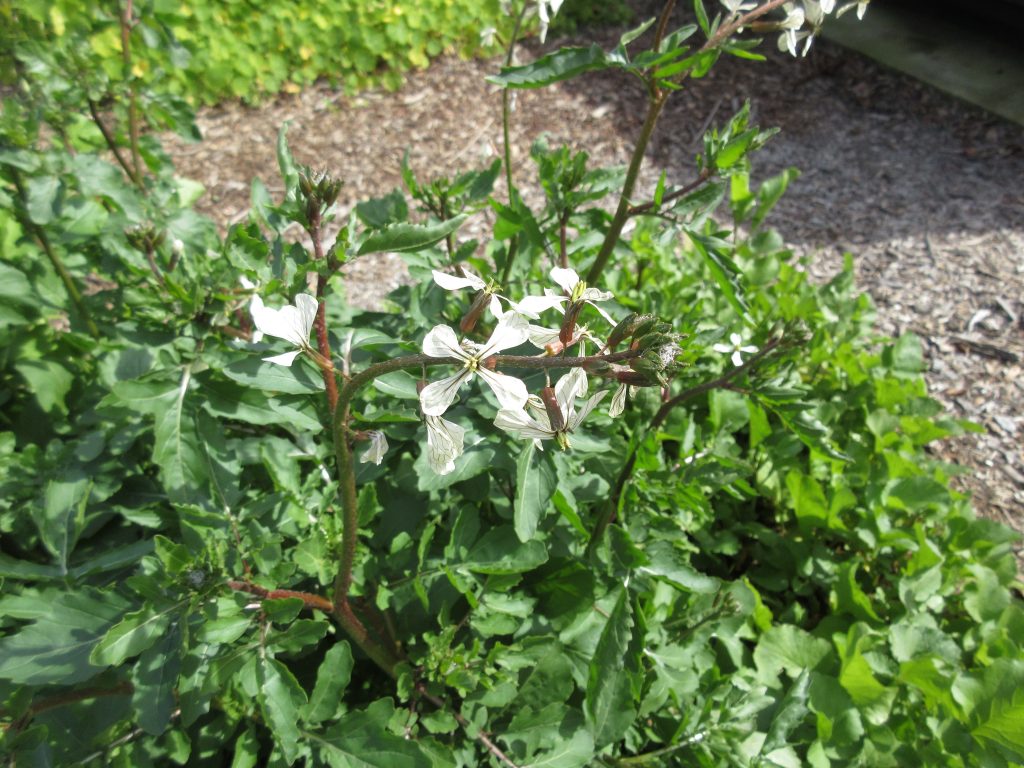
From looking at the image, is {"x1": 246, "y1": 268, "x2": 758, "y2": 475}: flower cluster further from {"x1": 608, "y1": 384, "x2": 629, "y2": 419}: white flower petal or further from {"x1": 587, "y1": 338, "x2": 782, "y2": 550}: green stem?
{"x1": 587, "y1": 338, "x2": 782, "y2": 550}: green stem

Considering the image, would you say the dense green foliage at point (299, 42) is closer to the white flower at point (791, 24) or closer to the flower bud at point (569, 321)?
the white flower at point (791, 24)

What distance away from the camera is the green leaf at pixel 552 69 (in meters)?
1.45

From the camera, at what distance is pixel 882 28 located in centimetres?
627

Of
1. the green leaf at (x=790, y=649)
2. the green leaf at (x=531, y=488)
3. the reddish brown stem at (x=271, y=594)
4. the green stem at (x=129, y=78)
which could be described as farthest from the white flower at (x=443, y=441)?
the green stem at (x=129, y=78)

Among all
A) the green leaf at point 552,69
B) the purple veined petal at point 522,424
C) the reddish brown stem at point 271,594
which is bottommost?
the reddish brown stem at point 271,594

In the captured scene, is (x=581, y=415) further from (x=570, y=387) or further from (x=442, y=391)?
(x=442, y=391)

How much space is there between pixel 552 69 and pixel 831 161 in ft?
14.5

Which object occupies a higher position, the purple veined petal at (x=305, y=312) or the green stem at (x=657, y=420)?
the purple veined petal at (x=305, y=312)

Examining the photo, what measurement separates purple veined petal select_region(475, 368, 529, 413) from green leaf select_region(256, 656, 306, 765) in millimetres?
727

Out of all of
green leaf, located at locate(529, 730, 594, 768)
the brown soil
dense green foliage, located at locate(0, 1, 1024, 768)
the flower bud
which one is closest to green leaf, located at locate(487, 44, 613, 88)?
dense green foliage, located at locate(0, 1, 1024, 768)

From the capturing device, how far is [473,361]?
3.22ft

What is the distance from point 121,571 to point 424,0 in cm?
546

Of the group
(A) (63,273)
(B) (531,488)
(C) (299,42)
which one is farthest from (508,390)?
(C) (299,42)

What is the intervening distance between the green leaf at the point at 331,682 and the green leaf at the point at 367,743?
5 cm
